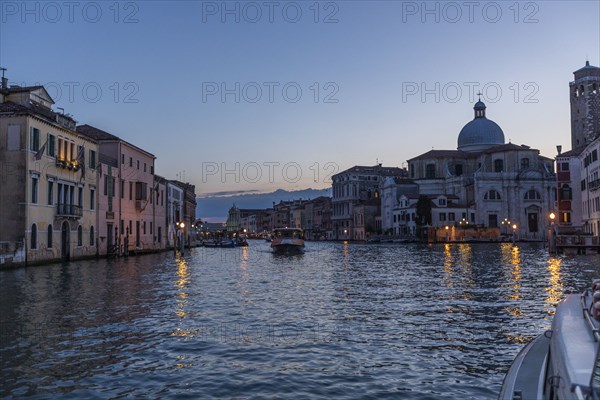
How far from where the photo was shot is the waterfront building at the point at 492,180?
9281 centimetres

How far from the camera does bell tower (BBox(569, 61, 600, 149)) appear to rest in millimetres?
85062

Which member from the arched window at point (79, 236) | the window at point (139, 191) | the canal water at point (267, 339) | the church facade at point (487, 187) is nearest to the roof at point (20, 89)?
the arched window at point (79, 236)

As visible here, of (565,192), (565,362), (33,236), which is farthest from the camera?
(565,192)

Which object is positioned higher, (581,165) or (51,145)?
(581,165)

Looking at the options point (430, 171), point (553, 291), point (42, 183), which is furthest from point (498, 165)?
point (553, 291)

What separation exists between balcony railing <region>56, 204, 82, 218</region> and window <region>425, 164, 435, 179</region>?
7993cm

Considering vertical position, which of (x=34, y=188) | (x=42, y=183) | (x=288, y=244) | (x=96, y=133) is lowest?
(x=288, y=244)

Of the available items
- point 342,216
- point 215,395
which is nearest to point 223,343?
point 215,395

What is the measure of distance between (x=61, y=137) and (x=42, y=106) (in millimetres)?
4113

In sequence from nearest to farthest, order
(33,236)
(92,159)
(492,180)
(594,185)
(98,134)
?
(33,236)
(92,159)
(98,134)
(594,185)
(492,180)

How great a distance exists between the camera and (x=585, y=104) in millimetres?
86312

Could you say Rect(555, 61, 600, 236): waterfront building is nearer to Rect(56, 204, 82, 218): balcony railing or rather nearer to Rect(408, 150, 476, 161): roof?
Rect(408, 150, 476, 161): roof

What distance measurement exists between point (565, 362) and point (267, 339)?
275 inches

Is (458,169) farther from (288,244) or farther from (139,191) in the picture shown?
(139,191)
